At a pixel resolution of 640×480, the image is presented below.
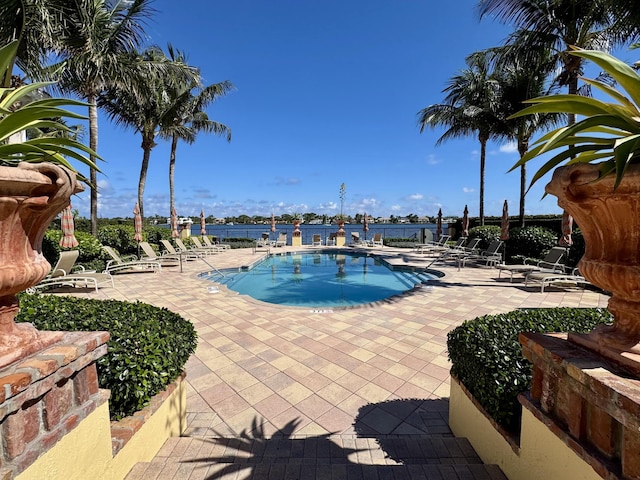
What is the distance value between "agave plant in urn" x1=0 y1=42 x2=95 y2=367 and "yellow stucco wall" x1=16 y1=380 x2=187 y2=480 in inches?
18.2

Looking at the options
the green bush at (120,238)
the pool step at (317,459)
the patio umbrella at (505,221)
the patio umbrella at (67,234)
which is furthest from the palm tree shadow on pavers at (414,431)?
the green bush at (120,238)

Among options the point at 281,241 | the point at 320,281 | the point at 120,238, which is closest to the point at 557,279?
the point at 320,281

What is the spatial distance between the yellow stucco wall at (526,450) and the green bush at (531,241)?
10860 millimetres

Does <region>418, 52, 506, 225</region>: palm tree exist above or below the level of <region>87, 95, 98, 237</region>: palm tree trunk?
above

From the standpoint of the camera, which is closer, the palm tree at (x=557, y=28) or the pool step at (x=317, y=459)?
the pool step at (x=317, y=459)

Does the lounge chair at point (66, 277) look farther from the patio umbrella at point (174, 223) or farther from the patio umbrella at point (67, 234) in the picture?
the patio umbrella at point (174, 223)

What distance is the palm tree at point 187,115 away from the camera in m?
15.6

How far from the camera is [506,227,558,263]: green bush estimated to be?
10.8 metres

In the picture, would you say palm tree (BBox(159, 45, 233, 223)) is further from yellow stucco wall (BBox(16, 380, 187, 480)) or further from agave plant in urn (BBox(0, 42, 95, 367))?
agave plant in urn (BBox(0, 42, 95, 367))

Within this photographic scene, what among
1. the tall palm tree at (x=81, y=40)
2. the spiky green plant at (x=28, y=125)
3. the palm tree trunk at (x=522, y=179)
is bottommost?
the spiky green plant at (x=28, y=125)

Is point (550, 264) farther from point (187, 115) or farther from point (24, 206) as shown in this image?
point (187, 115)

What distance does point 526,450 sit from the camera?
5.32ft

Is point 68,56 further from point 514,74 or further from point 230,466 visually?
point 514,74

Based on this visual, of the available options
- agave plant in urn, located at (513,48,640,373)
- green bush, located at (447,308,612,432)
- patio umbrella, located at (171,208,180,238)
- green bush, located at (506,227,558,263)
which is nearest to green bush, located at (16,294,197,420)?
green bush, located at (447,308,612,432)
